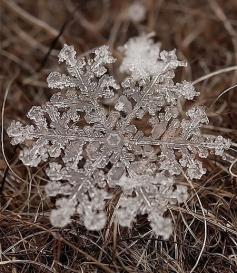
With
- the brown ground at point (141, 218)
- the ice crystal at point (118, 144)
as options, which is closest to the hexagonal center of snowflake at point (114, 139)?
the ice crystal at point (118, 144)

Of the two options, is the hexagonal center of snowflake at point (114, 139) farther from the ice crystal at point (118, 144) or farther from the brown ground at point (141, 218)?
the brown ground at point (141, 218)

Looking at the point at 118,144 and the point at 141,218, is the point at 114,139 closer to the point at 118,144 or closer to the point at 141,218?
the point at 118,144

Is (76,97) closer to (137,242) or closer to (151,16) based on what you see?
(137,242)

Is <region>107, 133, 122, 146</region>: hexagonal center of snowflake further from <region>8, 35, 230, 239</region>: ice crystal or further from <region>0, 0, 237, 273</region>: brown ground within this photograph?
<region>0, 0, 237, 273</region>: brown ground

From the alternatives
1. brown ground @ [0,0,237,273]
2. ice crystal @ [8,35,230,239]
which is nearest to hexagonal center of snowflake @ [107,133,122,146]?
ice crystal @ [8,35,230,239]
